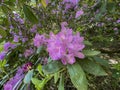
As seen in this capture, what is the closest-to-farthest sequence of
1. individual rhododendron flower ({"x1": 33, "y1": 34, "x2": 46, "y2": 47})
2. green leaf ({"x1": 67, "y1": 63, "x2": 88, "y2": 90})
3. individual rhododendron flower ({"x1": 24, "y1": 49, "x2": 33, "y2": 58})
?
green leaf ({"x1": 67, "y1": 63, "x2": 88, "y2": 90}) → individual rhododendron flower ({"x1": 33, "y1": 34, "x2": 46, "y2": 47}) → individual rhododendron flower ({"x1": 24, "y1": 49, "x2": 33, "y2": 58})

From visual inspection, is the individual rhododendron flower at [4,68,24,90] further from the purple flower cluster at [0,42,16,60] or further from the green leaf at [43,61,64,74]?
the green leaf at [43,61,64,74]

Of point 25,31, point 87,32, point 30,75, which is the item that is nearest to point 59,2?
point 87,32

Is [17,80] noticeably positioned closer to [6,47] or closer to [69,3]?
[6,47]

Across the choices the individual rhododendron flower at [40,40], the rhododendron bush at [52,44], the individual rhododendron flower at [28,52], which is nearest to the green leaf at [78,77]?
the rhododendron bush at [52,44]

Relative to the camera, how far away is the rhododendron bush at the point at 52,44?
1.11m

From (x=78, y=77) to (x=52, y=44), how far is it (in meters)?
0.17

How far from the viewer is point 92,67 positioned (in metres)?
1.11

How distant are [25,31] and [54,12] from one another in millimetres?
456

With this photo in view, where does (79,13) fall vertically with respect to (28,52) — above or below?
above

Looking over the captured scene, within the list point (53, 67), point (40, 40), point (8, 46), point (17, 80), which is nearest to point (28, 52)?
point (8, 46)

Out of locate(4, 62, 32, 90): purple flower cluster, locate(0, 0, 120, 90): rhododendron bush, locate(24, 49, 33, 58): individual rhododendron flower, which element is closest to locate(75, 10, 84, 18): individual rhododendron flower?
locate(0, 0, 120, 90): rhododendron bush

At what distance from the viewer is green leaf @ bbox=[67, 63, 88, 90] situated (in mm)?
1049

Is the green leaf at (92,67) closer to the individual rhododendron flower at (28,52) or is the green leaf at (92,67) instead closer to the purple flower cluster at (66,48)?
the purple flower cluster at (66,48)

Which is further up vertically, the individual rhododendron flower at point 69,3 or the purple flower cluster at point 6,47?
the individual rhododendron flower at point 69,3
